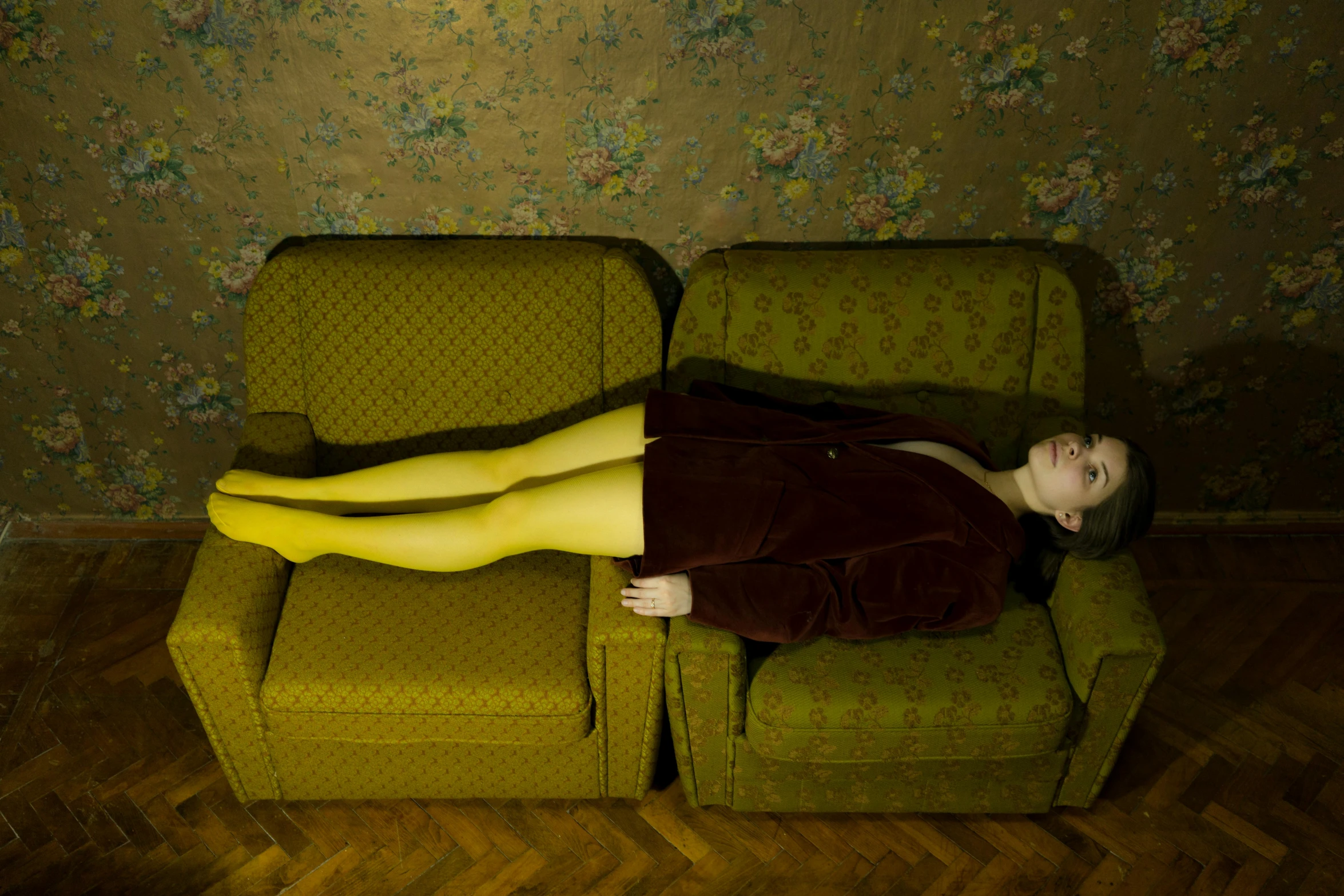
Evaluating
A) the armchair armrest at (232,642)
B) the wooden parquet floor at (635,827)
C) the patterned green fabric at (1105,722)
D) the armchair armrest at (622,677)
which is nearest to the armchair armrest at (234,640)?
the armchair armrest at (232,642)

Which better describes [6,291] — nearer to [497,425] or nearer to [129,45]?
[129,45]

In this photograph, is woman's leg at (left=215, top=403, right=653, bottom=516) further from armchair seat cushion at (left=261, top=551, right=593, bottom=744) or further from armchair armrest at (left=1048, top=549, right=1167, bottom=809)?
armchair armrest at (left=1048, top=549, right=1167, bottom=809)

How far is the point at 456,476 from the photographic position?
236 cm

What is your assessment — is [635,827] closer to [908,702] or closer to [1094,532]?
[908,702]

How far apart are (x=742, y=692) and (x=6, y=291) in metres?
2.35

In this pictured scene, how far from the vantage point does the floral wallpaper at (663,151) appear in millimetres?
2383

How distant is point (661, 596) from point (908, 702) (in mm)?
588

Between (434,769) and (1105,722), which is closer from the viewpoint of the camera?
(1105,722)

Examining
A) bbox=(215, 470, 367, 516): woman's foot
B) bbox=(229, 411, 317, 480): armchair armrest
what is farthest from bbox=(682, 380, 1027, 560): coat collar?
bbox=(229, 411, 317, 480): armchair armrest

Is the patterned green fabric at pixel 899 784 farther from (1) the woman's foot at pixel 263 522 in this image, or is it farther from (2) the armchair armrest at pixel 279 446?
(2) the armchair armrest at pixel 279 446

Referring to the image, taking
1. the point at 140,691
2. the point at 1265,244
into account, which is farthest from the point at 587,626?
the point at 1265,244

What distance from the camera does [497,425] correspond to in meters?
2.58

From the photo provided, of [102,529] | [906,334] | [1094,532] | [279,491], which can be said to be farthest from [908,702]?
[102,529]

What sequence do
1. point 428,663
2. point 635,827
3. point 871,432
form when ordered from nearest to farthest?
point 428,663 < point 871,432 < point 635,827
